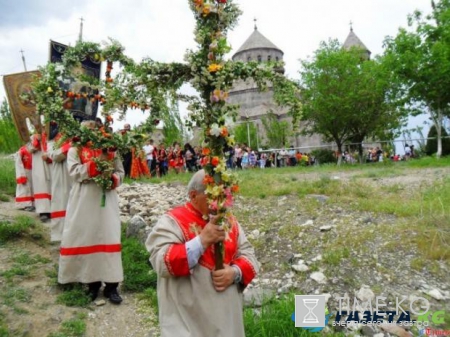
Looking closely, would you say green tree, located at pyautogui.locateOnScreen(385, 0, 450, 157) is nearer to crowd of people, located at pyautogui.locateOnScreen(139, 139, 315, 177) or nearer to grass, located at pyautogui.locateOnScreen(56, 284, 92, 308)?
crowd of people, located at pyautogui.locateOnScreen(139, 139, 315, 177)

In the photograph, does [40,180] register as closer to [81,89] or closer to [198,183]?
[81,89]

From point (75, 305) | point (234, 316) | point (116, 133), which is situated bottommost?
point (75, 305)

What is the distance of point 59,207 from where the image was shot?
664 cm

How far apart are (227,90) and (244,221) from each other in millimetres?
5233

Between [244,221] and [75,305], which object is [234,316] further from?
[244,221]

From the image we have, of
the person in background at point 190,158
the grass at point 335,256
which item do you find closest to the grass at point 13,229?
the grass at point 335,256

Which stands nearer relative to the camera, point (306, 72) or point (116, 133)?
point (116, 133)

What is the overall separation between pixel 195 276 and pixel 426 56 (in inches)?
712

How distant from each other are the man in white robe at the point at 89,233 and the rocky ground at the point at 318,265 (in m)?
0.43

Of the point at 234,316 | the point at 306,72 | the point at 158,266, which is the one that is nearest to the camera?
the point at 158,266

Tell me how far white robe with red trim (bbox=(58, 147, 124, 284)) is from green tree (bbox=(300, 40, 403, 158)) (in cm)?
1787

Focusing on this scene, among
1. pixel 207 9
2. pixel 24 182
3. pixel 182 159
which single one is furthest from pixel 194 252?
pixel 182 159

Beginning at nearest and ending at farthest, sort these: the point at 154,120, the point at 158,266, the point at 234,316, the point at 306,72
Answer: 1. the point at 158,266
2. the point at 234,316
3. the point at 154,120
4. the point at 306,72

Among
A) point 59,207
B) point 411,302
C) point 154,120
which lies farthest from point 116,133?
point 411,302
